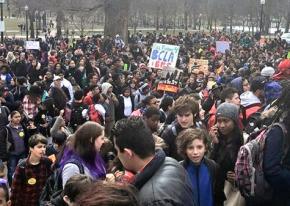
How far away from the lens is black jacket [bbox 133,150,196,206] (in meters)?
2.55

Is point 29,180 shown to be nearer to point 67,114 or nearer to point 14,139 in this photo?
point 14,139

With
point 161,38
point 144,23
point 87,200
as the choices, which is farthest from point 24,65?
point 144,23

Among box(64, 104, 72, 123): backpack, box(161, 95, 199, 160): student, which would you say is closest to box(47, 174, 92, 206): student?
box(161, 95, 199, 160): student

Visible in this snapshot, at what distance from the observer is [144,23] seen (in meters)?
72.8

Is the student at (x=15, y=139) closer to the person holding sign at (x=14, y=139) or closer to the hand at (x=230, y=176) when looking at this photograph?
the person holding sign at (x=14, y=139)

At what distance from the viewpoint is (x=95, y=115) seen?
8.89 meters

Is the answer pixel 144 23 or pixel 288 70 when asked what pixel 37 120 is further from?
pixel 144 23

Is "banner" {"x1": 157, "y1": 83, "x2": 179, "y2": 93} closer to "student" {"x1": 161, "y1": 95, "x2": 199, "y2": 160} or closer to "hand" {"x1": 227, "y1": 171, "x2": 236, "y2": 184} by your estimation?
"student" {"x1": 161, "y1": 95, "x2": 199, "y2": 160}

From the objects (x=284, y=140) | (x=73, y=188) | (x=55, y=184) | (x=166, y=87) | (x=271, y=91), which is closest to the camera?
(x=73, y=188)

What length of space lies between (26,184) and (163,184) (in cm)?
287

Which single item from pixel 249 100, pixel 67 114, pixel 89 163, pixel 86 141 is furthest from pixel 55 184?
pixel 67 114

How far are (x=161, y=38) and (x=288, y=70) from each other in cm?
3048

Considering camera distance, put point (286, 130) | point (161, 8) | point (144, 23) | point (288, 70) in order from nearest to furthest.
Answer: point (286, 130) → point (288, 70) → point (161, 8) → point (144, 23)

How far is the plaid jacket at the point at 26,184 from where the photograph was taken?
201 inches
